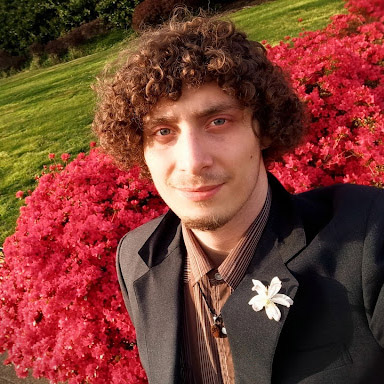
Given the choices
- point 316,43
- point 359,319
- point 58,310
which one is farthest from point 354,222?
point 316,43

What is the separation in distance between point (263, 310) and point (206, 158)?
0.66m

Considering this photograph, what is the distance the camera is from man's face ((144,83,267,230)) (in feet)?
5.44

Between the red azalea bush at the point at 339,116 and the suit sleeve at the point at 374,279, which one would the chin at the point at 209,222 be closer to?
the suit sleeve at the point at 374,279

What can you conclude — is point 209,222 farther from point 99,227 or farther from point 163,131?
point 99,227

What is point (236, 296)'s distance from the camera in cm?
165

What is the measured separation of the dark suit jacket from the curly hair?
529 millimetres

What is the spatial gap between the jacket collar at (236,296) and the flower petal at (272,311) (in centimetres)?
2

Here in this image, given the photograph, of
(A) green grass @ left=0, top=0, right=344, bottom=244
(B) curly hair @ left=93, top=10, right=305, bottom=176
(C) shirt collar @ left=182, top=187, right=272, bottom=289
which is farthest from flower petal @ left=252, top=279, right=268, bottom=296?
(A) green grass @ left=0, top=0, right=344, bottom=244

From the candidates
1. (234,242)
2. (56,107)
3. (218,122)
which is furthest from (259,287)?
(56,107)

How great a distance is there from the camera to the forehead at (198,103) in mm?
1682

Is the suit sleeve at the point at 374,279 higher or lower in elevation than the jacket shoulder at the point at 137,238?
higher

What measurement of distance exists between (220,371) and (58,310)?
4.71 feet

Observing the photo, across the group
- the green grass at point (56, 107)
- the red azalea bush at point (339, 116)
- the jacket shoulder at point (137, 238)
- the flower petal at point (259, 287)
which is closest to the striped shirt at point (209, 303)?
the flower petal at point (259, 287)

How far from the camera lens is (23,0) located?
57.9ft
